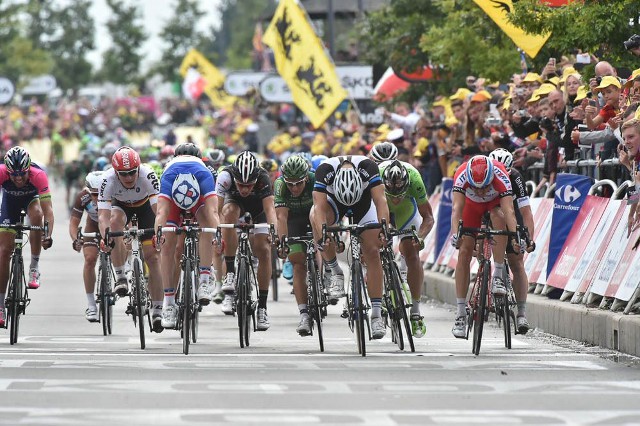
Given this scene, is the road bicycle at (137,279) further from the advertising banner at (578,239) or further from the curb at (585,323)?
the advertising banner at (578,239)

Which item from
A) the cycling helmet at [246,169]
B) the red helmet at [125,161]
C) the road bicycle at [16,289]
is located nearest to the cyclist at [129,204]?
the red helmet at [125,161]

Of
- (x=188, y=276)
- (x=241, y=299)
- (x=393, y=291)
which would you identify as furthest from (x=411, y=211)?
(x=188, y=276)

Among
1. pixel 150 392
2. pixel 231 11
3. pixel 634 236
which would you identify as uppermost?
pixel 231 11

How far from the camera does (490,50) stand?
27.9 metres

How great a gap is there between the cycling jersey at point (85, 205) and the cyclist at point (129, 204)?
1643 millimetres

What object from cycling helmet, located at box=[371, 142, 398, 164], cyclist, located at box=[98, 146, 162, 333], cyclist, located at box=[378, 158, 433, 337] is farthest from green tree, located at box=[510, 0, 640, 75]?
cyclist, located at box=[98, 146, 162, 333]

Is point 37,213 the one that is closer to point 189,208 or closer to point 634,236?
point 189,208

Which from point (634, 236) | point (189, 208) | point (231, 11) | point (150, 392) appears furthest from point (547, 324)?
point (231, 11)

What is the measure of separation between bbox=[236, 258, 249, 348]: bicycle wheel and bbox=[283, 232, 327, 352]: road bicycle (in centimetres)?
44

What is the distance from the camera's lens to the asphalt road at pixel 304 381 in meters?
11.0

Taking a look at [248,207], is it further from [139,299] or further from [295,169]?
[139,299]

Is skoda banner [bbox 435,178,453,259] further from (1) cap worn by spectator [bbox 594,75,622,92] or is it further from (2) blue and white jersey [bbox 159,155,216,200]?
(2) blue and white jersey [bbox 159,155,216,200]

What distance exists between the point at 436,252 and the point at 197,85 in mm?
55339

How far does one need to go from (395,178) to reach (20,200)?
3.87 m
